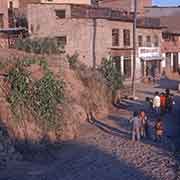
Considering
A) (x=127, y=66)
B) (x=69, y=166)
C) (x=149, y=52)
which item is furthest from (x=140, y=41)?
(x=69, y=166)

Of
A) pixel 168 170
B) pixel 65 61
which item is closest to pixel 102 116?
pixel 65 61

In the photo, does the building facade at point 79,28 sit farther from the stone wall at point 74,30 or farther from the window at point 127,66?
the window at point 127,66

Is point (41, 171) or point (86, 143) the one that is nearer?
point (41, 171)

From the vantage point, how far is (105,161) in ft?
66.3

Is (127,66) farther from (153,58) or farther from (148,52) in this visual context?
(153,58)

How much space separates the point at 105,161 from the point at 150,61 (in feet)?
101

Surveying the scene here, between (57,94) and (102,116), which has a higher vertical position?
(57,94)

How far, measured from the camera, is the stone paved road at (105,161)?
721 inches

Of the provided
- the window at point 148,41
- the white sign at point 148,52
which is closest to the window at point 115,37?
the white sign at point 148,52

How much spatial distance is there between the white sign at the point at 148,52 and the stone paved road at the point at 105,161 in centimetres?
2276

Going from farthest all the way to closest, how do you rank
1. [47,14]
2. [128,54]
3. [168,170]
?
1. [128,54]
2. [47,14]
3. [168,170]

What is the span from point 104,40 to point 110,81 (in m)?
9.97

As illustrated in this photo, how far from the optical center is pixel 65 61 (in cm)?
3133

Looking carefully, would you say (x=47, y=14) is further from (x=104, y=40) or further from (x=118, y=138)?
(x=118, y=138)
